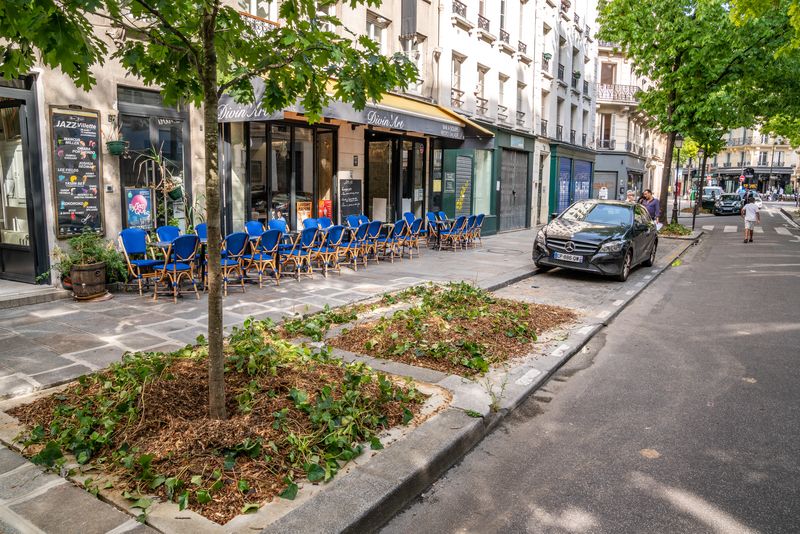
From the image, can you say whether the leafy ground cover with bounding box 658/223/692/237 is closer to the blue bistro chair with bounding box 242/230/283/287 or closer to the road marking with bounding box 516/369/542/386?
the blue bistro chair with bounding box 242/230/283/287

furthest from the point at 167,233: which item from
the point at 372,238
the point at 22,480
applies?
the point at 22,480

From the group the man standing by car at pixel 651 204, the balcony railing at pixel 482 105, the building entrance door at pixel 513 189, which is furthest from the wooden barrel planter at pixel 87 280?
the building entrance door at pixel 513 189

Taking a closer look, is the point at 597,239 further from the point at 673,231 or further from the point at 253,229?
the point at 673,231

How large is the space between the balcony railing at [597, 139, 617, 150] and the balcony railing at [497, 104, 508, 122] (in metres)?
19.8

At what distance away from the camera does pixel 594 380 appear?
5.80m

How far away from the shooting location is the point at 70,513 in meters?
3.01

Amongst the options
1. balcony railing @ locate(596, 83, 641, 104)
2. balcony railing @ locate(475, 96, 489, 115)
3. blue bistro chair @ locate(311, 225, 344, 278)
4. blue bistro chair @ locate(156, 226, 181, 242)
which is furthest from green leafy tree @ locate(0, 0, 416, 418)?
balcony railing @ locate(596, 83, 641, 104)

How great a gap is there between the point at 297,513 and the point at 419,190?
15.4 m

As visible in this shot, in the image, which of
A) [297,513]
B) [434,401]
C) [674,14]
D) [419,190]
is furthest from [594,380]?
[674,14]

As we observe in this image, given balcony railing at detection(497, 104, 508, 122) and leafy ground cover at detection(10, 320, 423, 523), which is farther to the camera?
balcony railing at detection(497, 104, 508, 122)

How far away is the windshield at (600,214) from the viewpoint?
12.7 meters

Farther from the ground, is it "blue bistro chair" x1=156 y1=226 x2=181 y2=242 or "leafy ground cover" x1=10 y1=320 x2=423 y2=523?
"blue bistro chair" x1=156 y1=226 x2=181 y2=242

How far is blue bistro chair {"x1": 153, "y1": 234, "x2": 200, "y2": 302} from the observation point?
8414mm

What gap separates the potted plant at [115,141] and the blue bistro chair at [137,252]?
1236mm
